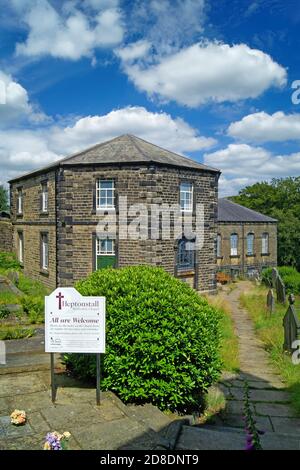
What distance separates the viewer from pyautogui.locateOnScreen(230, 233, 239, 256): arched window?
3425 cm

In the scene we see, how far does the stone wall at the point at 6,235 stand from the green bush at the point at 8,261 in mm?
1054

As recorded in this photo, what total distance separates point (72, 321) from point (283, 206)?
50.4 metres

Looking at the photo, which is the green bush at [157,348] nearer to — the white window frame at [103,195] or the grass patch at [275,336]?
the grass patch at [275,336]

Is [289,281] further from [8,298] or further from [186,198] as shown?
[8,298]

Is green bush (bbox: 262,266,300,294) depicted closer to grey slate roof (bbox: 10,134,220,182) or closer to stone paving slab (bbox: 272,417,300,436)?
grey slate roof (bbox: 10,134,220,182)

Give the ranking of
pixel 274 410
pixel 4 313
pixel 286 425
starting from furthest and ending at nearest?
pixel 4 313
pixel 274 410
pixel 286 425

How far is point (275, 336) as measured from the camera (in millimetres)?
12211

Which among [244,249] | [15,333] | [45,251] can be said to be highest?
[45,251]

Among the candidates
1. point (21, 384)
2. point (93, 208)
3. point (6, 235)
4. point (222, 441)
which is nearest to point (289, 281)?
point (93, 208)

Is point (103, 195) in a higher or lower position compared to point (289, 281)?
higher

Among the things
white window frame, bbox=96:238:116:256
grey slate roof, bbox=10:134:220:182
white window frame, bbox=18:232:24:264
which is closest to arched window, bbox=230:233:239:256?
grey slate roof, bbox=10:134:220:182
